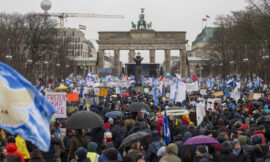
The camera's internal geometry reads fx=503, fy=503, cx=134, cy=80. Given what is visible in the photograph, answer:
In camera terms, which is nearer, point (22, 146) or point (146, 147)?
point (22, 146)

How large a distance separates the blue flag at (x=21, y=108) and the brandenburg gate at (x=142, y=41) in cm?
10010

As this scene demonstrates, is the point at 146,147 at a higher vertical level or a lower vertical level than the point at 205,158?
lower

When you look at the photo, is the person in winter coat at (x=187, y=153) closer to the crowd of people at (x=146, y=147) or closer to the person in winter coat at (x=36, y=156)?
the crowd of people at (x=146, y=147)

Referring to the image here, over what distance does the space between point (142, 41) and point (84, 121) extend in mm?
95785

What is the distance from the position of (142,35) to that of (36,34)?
4613cm

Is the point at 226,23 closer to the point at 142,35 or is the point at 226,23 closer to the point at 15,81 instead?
the point at 142,35

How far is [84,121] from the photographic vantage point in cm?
1127

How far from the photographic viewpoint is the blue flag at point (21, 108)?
221 inches

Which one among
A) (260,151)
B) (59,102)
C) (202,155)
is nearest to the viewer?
(202,155)

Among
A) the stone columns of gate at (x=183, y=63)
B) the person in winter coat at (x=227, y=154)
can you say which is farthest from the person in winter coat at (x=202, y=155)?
the stone columns of gate at (x=183, y=63)

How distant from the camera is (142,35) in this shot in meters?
108

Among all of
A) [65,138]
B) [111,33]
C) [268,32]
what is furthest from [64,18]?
[65,138]

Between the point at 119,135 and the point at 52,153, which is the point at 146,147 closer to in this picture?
Answer: the point at 119,135

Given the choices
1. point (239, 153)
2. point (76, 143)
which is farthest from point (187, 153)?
point (76, 143)
